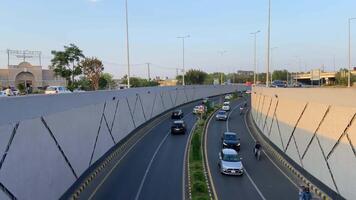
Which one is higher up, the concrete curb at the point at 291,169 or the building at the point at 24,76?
the building at the point at 24,76

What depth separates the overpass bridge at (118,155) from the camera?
55.1 ft

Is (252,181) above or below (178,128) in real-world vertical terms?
below

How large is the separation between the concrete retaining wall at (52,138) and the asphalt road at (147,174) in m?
1.88

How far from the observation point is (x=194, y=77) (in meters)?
144

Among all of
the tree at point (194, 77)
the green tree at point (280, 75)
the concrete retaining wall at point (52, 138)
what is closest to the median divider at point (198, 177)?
the concrete retaining wall at point (52, 138)

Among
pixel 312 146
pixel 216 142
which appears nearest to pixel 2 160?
pixel 312 146

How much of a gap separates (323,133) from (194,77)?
401ft

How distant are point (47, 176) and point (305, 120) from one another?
16.2m

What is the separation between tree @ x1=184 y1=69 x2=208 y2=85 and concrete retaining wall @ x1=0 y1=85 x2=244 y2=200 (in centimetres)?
10702

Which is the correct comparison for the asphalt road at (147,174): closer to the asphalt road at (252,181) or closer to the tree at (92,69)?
the asphalt road at (252,181)

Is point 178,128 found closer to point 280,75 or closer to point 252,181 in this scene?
point 252,181

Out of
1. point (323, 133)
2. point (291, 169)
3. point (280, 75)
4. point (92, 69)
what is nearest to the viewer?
point (323, 133)

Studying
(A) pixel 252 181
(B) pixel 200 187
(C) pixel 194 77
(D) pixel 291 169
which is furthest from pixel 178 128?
(C) pixel 194 77

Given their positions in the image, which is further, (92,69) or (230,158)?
(92,69)
